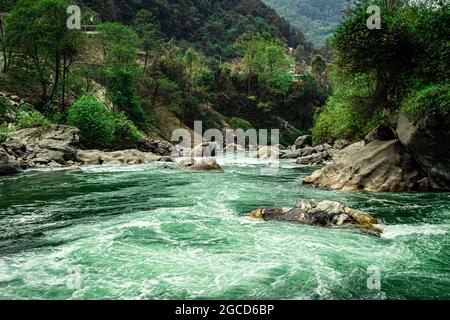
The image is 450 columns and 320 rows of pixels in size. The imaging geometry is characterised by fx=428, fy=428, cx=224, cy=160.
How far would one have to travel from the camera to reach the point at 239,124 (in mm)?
75000

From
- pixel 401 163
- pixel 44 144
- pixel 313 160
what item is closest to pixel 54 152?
pixel 44 144

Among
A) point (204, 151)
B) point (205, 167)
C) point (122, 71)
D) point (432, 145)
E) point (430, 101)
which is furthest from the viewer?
point (122, 71)

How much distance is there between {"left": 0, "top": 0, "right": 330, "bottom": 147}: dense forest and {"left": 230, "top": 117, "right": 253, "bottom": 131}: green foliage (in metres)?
0.19

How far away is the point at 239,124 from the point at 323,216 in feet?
206

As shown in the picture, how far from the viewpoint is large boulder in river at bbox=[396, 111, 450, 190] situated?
60.8 feet

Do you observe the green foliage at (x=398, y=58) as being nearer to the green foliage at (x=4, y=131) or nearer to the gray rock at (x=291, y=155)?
the gray rock at (x=291, y=155)

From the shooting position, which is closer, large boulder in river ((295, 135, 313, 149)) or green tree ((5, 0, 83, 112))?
green tree ((5, 0, 83, 112))

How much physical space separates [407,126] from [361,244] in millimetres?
11354

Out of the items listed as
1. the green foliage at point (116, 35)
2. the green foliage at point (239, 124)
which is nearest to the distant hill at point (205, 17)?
the green foliage at point (116, 35)

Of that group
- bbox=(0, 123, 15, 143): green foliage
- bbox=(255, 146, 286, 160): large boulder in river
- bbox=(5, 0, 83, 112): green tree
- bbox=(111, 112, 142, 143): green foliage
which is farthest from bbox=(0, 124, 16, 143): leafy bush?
bbox=(255, 146, 286, 160): large boulder in river

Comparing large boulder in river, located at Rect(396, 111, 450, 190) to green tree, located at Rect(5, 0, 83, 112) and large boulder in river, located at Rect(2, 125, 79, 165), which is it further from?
green tree, located at Rect(5, 0, 83, 112)

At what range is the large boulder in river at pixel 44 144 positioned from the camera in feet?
103

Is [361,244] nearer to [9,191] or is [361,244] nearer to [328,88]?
[9,191]

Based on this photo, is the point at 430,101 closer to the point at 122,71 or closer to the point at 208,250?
the point at 208,250
